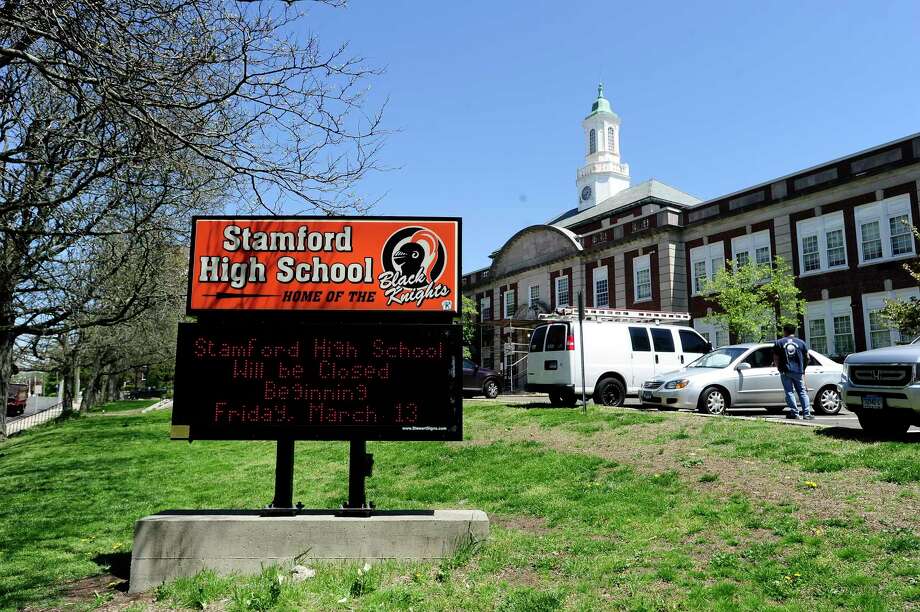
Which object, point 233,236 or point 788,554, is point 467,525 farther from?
point 233,236

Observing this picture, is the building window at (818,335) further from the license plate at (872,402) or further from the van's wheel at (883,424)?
the license plate at (872,402)

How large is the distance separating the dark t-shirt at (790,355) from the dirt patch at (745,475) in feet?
8.32

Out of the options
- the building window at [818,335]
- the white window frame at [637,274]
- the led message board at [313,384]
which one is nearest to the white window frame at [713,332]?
the white window frame at [637,274]

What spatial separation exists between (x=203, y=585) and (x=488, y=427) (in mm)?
8579

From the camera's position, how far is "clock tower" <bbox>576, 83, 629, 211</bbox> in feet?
210

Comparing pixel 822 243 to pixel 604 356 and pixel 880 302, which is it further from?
pixel 604 356

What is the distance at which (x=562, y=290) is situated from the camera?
132 feet

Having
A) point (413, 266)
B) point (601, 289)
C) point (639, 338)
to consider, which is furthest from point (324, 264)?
point (601, 289)

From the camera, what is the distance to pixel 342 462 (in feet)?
37.8

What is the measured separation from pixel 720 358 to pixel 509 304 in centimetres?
3143

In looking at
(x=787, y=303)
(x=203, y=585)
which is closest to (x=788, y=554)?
(x=203, y=585)

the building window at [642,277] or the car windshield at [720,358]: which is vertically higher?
the building window at [642,277]

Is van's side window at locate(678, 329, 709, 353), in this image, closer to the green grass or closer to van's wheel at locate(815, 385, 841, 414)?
van's wheel at locate(815, 385, 841, 414)

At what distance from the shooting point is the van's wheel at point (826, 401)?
573 inches
